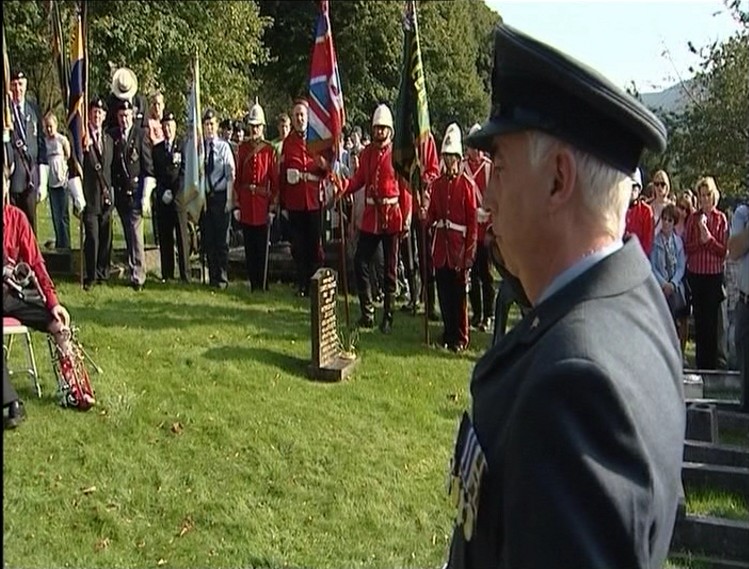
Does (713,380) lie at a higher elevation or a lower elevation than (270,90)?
lower

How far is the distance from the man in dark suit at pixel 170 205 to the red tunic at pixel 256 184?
3.12ft

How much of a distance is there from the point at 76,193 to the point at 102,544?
129 cm

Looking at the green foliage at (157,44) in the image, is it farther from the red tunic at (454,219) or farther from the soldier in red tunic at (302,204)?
the red tunic at (454,219)

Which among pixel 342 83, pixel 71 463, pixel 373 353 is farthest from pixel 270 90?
pixel 373 353

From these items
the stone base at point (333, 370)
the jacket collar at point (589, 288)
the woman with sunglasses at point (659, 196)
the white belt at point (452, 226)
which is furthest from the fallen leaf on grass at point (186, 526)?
the woman with sunglasses at point (659, 196)

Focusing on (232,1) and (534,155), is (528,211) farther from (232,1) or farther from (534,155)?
(232,1)

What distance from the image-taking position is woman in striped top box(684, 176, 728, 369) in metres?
6.89

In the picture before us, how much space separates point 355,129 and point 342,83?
2.22 metres

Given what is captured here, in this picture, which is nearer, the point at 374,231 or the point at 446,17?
the point at 446,17

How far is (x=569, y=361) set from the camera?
3.62 ft

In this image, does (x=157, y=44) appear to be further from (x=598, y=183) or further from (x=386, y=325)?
(x=386, y=325)

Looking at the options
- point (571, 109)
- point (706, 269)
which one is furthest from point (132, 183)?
point (706, 269)

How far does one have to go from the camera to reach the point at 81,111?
3.06m

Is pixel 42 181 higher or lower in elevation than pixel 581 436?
higher
